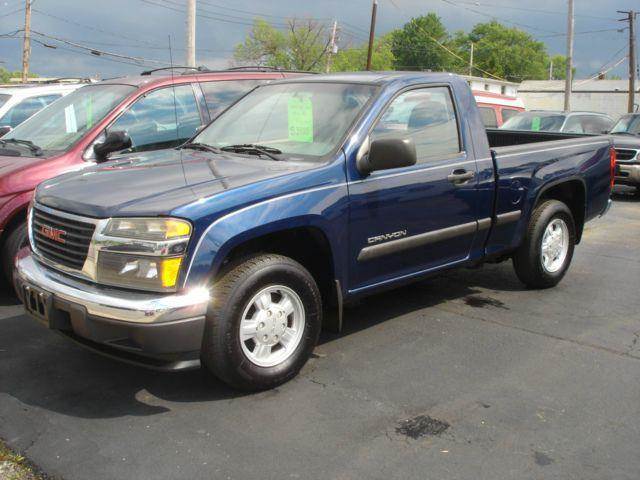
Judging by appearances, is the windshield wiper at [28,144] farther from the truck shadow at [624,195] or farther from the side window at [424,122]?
the truck shadow at [624,195]

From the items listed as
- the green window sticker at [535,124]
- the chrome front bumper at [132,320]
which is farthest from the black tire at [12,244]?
the green window sticker at [535,124]

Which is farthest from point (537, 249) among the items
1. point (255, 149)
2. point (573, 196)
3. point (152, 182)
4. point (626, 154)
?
point (626, 154)

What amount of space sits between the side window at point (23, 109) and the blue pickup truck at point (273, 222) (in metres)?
5.37

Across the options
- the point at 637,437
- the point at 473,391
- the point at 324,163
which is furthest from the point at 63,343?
the point at 637,437

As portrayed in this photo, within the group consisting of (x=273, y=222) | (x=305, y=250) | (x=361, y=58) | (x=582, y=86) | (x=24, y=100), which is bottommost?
(x=305, y=250)

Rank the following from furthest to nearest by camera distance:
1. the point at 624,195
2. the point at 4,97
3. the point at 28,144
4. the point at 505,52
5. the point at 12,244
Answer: the point at 505,52
the point at 624,195
the point at 4,97
the point at 28,144
the point at 12,244

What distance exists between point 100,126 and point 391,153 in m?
3.03

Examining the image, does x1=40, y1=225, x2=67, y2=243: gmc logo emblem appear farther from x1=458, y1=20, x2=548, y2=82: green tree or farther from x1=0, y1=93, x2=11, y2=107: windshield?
x1=458, y1=20, x2=548, y2=82: green tree

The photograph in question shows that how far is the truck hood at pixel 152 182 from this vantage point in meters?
3.52

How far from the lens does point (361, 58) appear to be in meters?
91.6

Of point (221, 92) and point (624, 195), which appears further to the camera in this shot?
point (624, 195)

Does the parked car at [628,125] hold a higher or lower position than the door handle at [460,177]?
higher

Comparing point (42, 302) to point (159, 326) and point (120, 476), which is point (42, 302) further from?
point (120, 476)

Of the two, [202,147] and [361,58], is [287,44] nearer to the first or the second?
[361,58]
